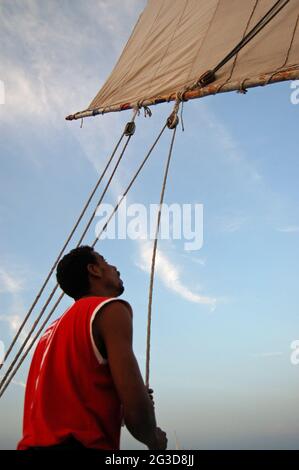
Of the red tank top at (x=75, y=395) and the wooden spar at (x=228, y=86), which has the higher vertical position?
the wooden spar at (x=228, y=86)

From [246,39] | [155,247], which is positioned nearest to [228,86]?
[246,39]

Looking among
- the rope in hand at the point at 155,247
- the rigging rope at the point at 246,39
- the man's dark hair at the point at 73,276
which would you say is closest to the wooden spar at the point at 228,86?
the rigging rope at the point at 246,39

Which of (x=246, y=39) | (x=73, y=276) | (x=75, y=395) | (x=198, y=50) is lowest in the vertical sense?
(x=75, y=395)

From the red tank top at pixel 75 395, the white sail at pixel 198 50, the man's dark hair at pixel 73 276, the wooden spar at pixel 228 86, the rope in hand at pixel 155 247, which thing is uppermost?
the white sail at pixel 198 50

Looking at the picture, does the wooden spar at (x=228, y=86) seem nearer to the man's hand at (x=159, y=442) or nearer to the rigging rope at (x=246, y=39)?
the rigging rope at (x=246, y=39)

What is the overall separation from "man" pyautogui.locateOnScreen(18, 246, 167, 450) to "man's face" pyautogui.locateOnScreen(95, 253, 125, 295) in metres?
0.28

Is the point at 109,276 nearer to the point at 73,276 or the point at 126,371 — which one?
the point at 73,276

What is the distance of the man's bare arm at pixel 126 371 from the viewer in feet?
4.05

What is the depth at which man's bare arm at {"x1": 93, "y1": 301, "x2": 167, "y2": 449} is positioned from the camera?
124 cm

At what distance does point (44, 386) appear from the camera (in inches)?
52.5

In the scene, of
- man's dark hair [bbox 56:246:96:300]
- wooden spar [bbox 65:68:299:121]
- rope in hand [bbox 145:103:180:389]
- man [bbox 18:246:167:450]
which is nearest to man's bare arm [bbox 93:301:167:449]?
man [bbox 18:246:167:450]

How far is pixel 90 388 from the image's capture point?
130 cm

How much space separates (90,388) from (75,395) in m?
0.05

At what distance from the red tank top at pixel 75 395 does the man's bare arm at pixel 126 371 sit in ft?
0.15
